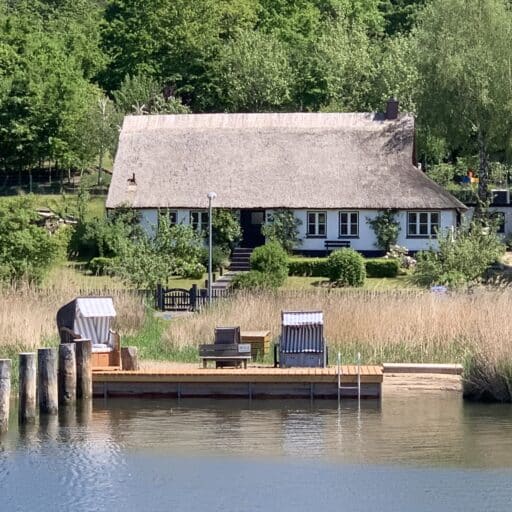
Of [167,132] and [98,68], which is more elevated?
[98,68]

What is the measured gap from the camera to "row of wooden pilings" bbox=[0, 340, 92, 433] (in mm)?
29500

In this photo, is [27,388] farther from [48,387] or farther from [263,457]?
[263,457]

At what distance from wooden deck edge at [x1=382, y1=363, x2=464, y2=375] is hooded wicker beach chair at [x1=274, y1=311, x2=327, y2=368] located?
64.5 inches

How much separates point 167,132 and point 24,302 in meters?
26.2

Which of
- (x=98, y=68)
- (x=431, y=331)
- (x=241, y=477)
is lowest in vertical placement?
(x=241, y=477)

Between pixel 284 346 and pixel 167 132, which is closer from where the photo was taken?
pixel 284 346

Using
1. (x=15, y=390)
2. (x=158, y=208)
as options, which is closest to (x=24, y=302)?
(x=15, y=390)

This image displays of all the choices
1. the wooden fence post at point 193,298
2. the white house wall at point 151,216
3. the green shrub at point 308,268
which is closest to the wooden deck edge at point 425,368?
the wooden fence post at point 193,298

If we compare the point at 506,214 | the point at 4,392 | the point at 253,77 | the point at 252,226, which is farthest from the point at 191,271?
the point at 4,392

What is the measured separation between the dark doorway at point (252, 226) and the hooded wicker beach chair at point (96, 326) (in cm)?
2669

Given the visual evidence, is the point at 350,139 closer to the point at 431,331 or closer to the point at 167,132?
the point at 167,132

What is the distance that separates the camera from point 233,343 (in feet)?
115

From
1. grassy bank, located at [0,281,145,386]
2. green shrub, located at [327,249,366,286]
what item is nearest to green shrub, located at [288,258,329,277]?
green shrub, located at [327,249,366,286]

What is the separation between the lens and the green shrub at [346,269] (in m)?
55.2
